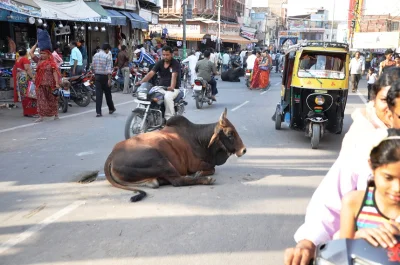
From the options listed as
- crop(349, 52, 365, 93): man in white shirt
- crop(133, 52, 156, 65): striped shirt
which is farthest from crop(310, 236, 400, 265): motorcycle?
crop(349, 52, 365, 93): man in white shirt

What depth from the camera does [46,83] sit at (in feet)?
33.6

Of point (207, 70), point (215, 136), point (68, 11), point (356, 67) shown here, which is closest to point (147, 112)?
point (215, 136)

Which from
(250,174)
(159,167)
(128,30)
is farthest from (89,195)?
(128,30)

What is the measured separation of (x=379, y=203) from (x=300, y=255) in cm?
38

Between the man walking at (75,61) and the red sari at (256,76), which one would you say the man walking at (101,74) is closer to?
the man walking at (75,61)

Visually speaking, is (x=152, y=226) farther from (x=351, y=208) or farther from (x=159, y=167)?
(x=351, y=208)

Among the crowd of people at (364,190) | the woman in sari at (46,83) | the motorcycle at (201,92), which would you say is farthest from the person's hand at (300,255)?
the motorcycle at (201,92)

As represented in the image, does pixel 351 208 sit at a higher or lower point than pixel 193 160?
higher

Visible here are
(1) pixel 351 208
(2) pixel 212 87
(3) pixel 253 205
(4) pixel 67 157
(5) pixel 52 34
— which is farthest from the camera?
(5) pixel 52 34

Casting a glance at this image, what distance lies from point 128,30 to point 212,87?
1433 cm

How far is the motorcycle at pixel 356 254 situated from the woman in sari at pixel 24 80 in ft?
34.8

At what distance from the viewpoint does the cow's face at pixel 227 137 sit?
562 cm

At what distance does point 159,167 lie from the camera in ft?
17.3

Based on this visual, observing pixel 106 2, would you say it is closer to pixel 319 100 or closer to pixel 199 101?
pixel 199 101
